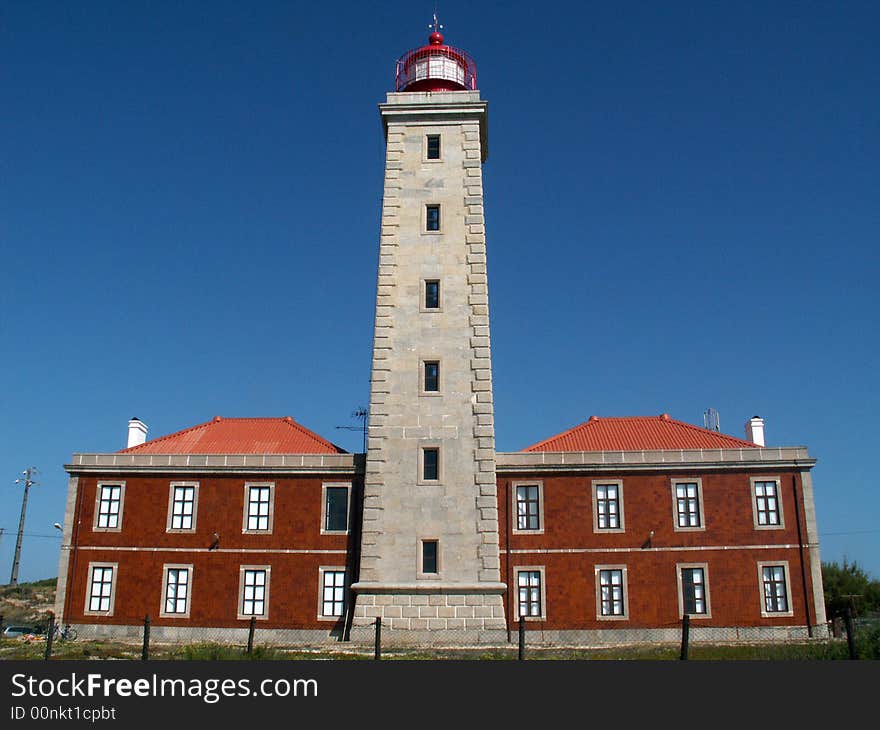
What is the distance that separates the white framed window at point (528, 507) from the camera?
2756 centimetres

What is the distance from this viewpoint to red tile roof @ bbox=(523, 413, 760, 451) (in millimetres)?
29250

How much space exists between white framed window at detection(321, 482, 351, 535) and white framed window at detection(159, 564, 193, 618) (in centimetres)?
472

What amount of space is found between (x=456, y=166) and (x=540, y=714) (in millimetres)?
21870

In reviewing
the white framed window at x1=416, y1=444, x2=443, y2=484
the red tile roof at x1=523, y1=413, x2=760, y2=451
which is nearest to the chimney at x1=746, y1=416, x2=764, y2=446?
the red tile roof at x1=523, y1=413, x2=760, y2=451

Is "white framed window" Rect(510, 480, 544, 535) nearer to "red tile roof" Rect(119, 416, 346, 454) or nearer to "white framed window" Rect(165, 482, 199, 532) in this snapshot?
"red tile roof" Rect(119, 416, 346, 454)

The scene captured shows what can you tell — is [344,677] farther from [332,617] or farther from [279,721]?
[332,617]

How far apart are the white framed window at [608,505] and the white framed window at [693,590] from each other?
2.33 meters

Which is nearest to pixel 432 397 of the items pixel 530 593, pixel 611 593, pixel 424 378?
pixel 424 378

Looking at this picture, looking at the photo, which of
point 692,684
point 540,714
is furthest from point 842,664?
point 540,714

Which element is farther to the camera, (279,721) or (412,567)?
(412,567)

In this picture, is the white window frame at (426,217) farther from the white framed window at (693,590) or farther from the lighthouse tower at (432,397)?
the white framed window at (693,590)

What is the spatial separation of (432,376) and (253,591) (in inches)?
355

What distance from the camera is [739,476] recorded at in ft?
90.9

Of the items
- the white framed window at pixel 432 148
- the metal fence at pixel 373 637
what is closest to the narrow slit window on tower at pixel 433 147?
the white framed window at pixel 432 148
